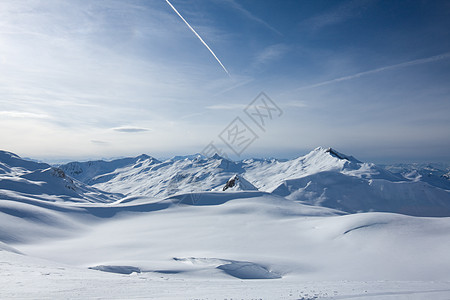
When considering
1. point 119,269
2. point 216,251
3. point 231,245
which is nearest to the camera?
point 119,269

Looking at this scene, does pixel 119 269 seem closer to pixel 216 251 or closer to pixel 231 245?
pixel 216 251

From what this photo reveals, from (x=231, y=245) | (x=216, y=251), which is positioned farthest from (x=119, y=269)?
(x=231, y=245)

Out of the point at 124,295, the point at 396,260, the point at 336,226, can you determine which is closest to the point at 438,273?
the point at 396,260

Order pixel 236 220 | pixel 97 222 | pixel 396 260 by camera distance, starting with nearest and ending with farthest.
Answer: pixel 396 260 → pixel 236 220 → pixel 97 222

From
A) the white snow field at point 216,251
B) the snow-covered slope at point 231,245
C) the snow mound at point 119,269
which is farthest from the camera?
the snow mound at point 119,269

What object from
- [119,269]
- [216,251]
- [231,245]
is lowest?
[119,269]

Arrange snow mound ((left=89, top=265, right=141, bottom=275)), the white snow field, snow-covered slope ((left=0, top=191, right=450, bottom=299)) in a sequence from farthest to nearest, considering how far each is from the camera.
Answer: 1. snow mound ((left=89, top=265, right=141, bottom=275))
2. snow-covered slope ((left=0, top=191, right=450, bottom=299))
3. the white snow field

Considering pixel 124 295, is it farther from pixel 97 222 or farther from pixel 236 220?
pixel 97 222

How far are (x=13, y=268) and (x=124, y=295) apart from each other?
601cm

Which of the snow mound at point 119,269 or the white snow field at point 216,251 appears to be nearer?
the white snow field at point 216,251

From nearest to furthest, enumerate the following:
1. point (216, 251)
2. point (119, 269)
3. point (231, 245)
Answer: point (119, 269), point (216, 251), point (231, 245)

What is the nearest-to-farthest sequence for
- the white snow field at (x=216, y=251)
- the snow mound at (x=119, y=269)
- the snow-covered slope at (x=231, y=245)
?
1. the white snow field at (x=216, y=251)
2. the snow-covered slope at (x=231, y=245)
3. the snow mound at (x=119, y=269)

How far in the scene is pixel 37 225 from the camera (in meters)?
25.3

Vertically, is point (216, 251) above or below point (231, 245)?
below
